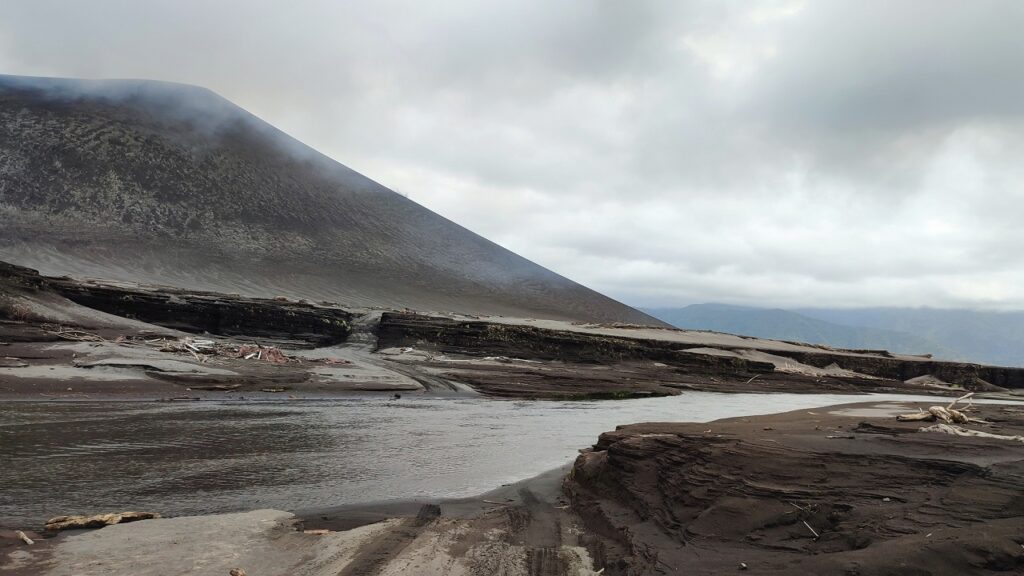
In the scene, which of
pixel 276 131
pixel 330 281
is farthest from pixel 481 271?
pixel 276 131

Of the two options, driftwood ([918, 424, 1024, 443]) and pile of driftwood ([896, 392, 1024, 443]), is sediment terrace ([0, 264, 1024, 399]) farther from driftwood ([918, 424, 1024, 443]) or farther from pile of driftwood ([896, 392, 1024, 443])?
driftwood ([918, 424, 1024, 443])

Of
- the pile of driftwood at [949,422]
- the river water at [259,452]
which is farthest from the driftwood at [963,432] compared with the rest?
the river water at [259,452]

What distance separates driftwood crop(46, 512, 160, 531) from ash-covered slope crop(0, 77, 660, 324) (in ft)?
132

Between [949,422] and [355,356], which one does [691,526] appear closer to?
[949,422]

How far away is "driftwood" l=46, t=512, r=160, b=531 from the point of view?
5.07 meters

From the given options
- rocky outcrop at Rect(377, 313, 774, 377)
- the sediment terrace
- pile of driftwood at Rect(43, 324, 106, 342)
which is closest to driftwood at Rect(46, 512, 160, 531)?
the sediment terrace

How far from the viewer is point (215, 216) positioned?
5559cm

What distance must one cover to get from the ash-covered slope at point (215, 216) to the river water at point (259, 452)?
3338 centimetres

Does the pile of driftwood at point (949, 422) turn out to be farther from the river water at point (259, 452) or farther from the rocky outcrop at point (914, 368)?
the rocky outcrop at point (914, 368)

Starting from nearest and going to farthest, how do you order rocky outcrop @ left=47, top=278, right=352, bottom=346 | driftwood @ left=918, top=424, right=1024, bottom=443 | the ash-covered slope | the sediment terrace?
driftwood @ left=918, top=424, right=1024, bottom=443, the sediment terrace, rocky outcrop @ left=47, top=278, right=352, bottom=346, the ash-covered slope

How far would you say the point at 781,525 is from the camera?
444 centimetres

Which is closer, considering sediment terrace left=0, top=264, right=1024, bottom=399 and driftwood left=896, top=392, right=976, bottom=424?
driftwood left=896, top=392, right=976, bottom=424

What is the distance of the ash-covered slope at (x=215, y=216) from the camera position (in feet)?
152

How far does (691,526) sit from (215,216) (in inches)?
2360
